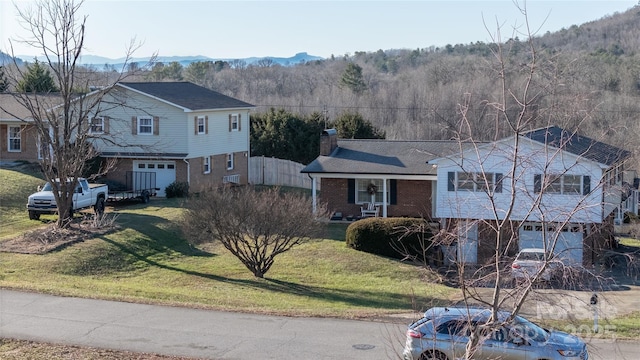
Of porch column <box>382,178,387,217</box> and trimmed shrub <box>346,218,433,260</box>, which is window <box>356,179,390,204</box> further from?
trimmed shrub <box>346,218,433,260</box>

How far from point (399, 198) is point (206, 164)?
1316 centimetres

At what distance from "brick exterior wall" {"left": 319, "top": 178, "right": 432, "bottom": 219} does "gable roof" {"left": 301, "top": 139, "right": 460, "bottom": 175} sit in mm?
800

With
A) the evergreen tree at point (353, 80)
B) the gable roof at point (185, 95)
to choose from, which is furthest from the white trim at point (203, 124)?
the evergreen tree at point (353, 80)

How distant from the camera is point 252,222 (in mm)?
25219

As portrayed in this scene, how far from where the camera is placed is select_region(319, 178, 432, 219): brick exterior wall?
37.0m

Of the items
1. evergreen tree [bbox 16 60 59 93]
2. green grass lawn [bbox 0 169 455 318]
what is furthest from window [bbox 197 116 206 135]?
evergreen tree [bbox 16 60 59 93]

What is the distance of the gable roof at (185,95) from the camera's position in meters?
43.6

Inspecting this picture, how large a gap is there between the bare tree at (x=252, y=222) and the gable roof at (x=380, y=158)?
1074 cm

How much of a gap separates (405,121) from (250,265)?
5982cm

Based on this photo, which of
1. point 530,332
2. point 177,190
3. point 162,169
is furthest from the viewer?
point 162,169

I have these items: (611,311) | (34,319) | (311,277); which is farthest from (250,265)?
(611,311)

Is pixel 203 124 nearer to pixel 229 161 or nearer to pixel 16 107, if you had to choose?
pixel 229 161

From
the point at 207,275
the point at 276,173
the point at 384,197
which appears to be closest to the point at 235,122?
the point at 276,173

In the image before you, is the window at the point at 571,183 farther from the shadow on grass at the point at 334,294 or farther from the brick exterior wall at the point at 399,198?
the shadow on grass at the point at 334,294
